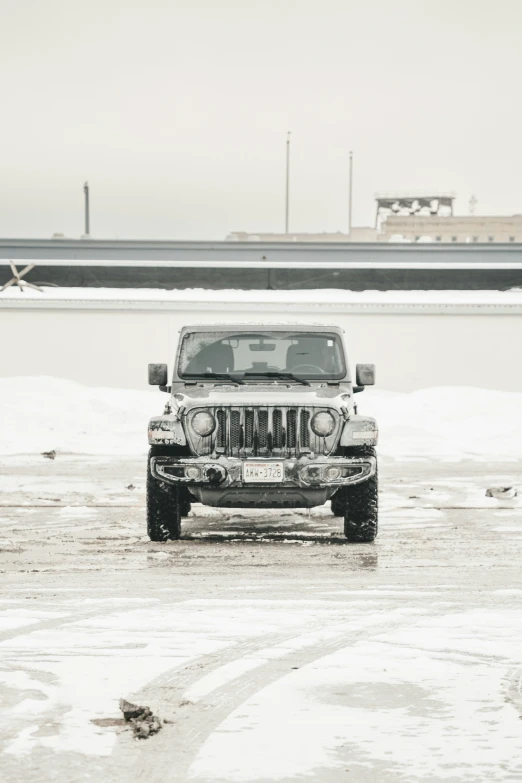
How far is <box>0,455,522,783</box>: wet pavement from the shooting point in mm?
4766

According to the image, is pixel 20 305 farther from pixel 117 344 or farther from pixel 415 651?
pixel 415 651

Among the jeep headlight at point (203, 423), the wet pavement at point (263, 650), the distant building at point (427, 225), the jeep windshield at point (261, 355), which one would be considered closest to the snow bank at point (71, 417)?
the jeep windshield at point (261, 355)

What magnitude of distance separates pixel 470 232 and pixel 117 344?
84170mm

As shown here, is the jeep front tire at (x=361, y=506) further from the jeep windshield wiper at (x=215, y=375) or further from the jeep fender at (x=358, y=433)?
the jeep windshield wiper at (x=215, y=375)

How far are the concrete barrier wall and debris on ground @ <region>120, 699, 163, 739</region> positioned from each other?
84.5 feet

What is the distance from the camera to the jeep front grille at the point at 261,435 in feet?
34.7

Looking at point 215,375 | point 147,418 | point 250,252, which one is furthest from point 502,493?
point 250,252

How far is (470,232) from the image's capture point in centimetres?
11262

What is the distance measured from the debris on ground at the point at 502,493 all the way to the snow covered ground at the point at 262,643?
21 centimetres

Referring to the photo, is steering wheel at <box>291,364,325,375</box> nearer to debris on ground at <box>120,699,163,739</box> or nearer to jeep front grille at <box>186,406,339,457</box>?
jeep front grille at <box>186,406,339,457</box>

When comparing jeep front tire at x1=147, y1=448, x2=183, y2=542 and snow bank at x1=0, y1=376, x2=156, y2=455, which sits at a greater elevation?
jeep front tire at x1=147, y1=448, x2=183, y2=542

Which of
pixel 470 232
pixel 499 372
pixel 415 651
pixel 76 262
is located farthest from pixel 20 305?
pixel 470 232

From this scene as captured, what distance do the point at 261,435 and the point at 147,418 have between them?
47.1 feet

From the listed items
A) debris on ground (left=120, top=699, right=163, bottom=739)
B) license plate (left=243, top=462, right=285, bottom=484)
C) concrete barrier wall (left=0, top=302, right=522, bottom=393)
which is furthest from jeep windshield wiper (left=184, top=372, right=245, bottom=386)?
concrete barrier wall (left=0, top=302, right=522, bottom=393)
